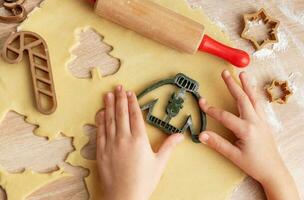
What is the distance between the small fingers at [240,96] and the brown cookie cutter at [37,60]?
1.20 feet

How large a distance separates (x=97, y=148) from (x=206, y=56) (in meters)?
0.31

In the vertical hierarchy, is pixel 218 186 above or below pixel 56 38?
below

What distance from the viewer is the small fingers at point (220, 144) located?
100 centimetres

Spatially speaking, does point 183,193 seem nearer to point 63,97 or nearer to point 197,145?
point 197,145

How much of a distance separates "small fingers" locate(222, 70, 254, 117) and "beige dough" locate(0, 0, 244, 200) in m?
0.03

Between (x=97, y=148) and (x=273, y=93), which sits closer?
(x=97, y=148)

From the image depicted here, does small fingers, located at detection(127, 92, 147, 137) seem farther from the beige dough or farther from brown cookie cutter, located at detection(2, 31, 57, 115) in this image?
brown cookie cutter, located at detection(2, 31, 57, 115)

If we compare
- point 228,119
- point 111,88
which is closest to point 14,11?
point 111,88

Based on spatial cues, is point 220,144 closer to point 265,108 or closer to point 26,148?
point 265,108

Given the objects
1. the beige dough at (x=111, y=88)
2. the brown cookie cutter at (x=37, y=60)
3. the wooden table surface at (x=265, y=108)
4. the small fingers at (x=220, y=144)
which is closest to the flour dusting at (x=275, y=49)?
the wooden table surface at (x=265, y=108)

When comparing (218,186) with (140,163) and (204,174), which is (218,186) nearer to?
(204,174)

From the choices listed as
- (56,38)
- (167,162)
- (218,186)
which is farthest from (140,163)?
(56,38)

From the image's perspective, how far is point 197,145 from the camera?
1.02 m

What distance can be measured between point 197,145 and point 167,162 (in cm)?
7
